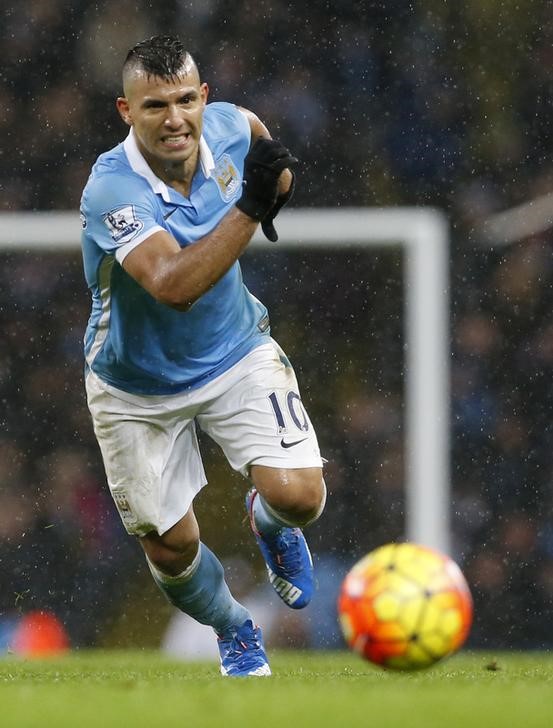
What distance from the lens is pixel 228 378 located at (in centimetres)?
518

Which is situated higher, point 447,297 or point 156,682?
point 156,682

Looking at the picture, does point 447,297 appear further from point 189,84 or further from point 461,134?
point 189,84

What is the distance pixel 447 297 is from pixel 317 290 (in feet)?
2.84

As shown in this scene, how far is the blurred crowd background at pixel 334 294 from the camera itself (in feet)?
26.9

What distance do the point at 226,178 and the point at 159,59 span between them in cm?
44

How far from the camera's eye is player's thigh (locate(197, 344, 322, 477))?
5.09m

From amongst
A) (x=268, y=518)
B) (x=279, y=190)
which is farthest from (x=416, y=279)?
(x=268, y=518)

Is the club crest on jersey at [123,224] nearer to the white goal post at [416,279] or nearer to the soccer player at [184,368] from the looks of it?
the soccer player at [184,368]

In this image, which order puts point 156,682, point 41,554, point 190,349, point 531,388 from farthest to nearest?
point 531,388 → point 41,554 → point 190,349 → point 156,682

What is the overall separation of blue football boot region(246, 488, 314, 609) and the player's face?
1.23m

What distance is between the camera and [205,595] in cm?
526

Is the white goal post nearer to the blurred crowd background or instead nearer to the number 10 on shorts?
the blurred crowd background

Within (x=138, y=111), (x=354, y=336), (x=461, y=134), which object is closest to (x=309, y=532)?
(x=354, y=336)

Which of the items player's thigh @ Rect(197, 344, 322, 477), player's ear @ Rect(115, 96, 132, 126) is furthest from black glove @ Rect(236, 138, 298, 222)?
player's thigh @ Rect(197, 344, 322, 477)
